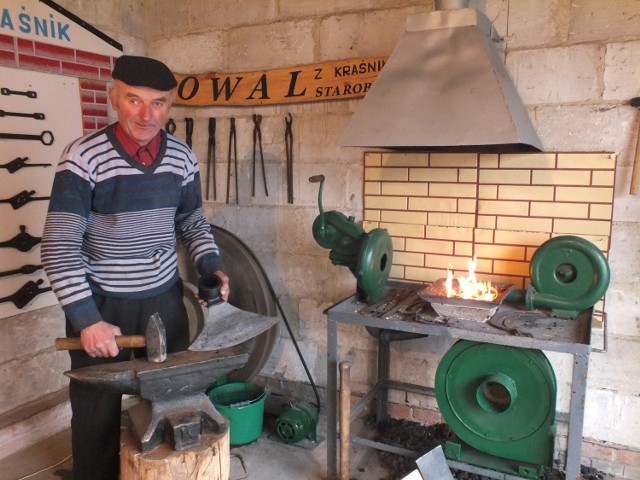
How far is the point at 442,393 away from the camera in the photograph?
2.23 meters

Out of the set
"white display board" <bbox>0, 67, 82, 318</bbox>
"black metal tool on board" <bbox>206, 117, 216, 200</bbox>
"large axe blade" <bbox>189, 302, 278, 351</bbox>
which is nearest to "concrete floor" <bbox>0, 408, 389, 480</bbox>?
"white display board" <bbox>0, 67, 82, 318</bbox>

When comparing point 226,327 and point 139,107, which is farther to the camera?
point 139,107

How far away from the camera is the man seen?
1.81 meters

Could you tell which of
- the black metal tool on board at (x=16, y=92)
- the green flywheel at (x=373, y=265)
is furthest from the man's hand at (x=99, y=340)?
the black metal tool on board at (x=16, y=92)

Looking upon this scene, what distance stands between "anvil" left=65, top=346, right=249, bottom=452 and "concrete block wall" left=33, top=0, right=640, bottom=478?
4.39 ft

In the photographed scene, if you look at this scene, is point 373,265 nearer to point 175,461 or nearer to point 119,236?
point 119,236

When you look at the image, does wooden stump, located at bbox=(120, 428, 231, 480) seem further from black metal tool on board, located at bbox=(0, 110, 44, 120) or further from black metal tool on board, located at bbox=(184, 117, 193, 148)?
black metal tool on board, located at bbox=(184, 117, 193, 148)

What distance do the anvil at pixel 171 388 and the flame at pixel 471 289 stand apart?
972 millimetres

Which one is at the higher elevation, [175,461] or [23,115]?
[23,115]

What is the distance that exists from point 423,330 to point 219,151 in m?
1.68

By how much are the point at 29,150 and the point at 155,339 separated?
5.38ft

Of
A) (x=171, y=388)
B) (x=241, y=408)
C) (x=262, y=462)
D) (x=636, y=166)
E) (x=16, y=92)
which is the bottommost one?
(x=262, y=462)

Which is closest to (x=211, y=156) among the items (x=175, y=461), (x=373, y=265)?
(x=373, y=265)

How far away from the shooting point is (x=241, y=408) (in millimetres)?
2686
